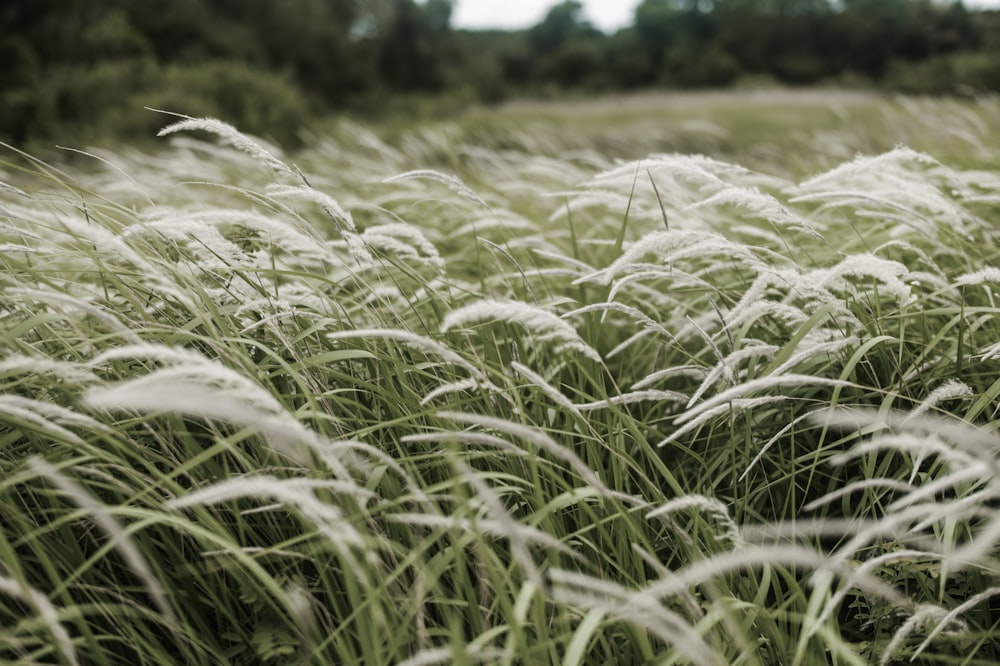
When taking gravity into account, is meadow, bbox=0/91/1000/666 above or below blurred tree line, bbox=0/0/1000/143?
below

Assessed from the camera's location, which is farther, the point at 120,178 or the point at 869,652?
the point at 120,178

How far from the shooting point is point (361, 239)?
1556 millimetres

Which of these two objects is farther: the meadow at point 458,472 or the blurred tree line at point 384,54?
the blurred tree line at point 384,54

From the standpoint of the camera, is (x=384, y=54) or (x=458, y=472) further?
(x=384, y=54)

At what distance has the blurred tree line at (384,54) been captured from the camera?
13.4 m

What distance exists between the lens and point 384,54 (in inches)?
1350

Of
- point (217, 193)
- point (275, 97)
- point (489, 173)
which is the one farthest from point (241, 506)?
point (275, 97)

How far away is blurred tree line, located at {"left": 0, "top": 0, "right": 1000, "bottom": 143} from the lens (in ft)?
43.9

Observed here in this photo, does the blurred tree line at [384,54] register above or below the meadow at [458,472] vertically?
above

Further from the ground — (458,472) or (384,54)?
(384,54)

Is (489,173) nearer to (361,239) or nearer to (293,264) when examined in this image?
(293,264)

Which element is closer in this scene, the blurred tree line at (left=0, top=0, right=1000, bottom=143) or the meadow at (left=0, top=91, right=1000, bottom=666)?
the meadow at (left=0, top=91, right=1000, bottom=666)

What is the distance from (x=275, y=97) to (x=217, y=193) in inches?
421

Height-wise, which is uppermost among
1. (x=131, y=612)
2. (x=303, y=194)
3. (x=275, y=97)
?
(x=275, y=97)
